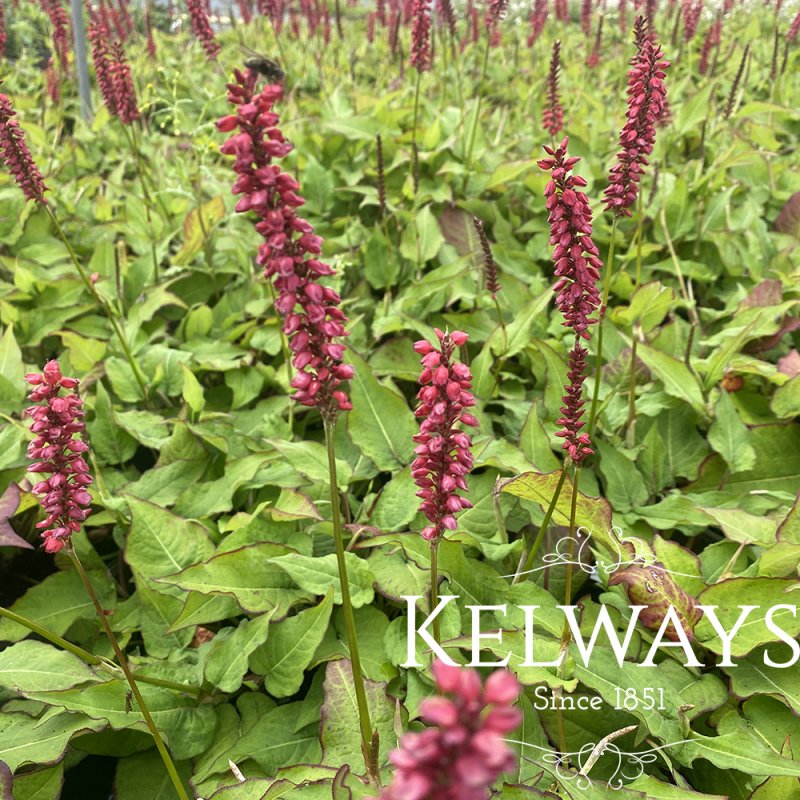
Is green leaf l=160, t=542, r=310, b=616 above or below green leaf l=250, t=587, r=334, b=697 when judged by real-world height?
above

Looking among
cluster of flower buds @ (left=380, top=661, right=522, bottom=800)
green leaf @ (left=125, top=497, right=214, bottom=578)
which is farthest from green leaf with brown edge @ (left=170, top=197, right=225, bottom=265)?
cluster of flower buds @ (left=380, top=661, right=522, bottom=800)

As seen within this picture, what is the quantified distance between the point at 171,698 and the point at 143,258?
102 inches

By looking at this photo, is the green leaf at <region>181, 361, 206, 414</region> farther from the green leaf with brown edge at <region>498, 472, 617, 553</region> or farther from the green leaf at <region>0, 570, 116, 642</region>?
the green leaf with brown edge at <region>498, 472, 617, 553</region>

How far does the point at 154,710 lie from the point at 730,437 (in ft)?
7.12

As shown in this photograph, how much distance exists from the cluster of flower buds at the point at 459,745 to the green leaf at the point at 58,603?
6.90ft

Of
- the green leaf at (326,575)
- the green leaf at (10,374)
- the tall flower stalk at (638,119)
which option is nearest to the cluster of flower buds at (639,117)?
the tall flower stalk at (638,119)

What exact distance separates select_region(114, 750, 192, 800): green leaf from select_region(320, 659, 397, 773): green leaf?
0.48 metres

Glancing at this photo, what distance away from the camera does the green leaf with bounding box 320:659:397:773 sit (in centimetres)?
189

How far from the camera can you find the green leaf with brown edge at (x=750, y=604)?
6.91 ft

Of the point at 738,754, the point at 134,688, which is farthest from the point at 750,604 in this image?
the point at 134,688

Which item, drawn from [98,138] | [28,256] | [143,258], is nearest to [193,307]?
[143,258]

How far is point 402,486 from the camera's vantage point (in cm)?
→ 261

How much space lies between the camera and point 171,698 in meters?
2.16

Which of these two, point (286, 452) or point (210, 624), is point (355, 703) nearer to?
point (210, 624)
